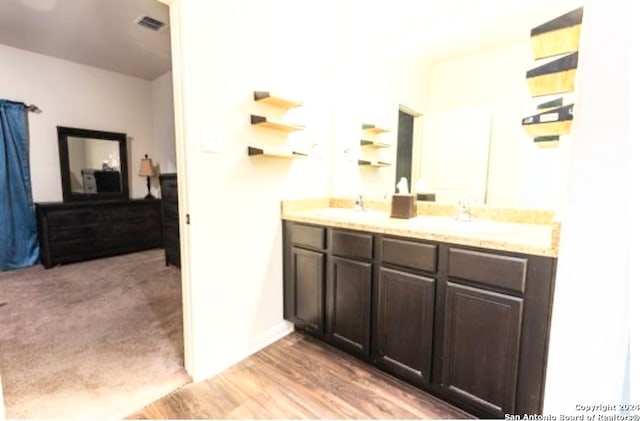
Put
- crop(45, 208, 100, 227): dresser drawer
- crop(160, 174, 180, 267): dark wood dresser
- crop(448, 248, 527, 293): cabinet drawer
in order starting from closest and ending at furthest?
crop(448, 248, 527, 293): cabinet drawer, crop(160, 174, 180, 267): dark wood dresser, crop(45, 208, 100, 227): dresser drawer

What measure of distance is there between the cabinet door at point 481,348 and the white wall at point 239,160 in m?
1.15

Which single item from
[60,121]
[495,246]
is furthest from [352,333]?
[60,121]

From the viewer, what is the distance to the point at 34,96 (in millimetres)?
3637

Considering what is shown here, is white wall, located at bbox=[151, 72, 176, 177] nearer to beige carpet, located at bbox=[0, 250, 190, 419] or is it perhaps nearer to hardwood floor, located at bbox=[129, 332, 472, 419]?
beige carpet, located at bbox=[0, 250, 190, 419]

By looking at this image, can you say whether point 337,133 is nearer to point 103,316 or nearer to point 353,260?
point 353,260

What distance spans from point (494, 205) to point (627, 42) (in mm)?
1364

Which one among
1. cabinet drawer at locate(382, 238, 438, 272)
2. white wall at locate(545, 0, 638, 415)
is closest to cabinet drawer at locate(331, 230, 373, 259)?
cabinet drawer at locate(382, 238, 438, 272)

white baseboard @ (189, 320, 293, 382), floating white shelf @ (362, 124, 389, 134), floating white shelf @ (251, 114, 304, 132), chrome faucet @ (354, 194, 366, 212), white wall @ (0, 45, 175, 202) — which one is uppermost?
white wall @ (0, 45, 175, 202)

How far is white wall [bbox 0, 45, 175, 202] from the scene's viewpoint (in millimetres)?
3557

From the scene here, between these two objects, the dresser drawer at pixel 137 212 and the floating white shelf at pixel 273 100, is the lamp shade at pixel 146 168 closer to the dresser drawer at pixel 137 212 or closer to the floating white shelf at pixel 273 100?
the dresser drawer at pixel 137 212

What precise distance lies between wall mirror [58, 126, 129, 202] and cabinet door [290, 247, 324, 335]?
3.62 meters

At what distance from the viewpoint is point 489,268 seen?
49.4 inches

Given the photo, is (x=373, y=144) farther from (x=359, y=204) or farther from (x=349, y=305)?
(x=349, y=305)

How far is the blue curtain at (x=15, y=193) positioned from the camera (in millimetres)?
3402
